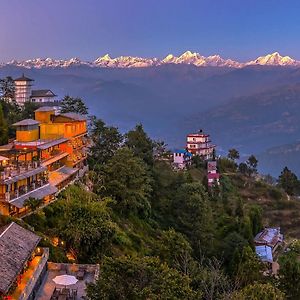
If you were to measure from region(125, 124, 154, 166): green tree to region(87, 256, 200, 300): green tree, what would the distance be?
125 feet

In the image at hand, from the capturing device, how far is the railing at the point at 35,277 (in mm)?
22656

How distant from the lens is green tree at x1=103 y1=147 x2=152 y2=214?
48125mm

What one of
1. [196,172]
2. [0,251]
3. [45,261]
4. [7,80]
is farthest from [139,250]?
[7,80]

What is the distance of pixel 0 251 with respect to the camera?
22328mm

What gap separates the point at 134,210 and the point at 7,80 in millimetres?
39802

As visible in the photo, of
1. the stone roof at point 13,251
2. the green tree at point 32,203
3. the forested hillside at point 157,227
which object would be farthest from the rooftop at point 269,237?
the stone roof at point 13,251

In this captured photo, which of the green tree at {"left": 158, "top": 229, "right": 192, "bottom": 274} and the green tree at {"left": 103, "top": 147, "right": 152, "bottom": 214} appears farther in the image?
the green tree at {"left": 103, "top": 147, "right": 152, "bottom": 214}

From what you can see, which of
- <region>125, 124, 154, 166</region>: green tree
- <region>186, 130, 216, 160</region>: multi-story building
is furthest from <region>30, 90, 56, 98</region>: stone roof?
<region>125, 124, 154, 166</region>: green tree

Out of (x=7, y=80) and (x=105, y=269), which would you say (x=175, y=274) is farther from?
(x=7, y=80)

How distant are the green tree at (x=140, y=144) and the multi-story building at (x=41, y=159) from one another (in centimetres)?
516

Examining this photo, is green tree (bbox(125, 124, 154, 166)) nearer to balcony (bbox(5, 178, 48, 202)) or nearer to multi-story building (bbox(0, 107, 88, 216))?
multi-story building (bbox(0, 107, 88, 216))

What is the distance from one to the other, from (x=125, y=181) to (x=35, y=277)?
23929 mm

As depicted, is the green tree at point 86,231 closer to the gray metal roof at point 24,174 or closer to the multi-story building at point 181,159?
the gray metal roof at point 24,174

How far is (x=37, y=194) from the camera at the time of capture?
3716 cm
